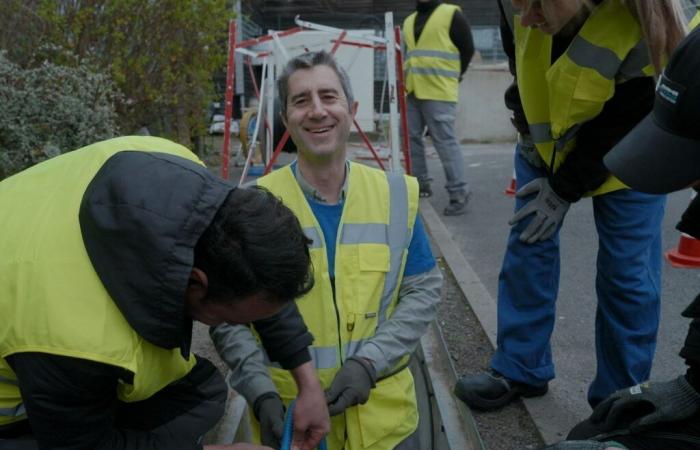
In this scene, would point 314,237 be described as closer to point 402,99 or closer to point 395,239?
point 395,239

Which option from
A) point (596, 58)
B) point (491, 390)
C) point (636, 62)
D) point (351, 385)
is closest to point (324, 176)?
point (351, 385)

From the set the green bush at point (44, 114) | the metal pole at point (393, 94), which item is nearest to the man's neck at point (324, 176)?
the green bush at point (44, 114)

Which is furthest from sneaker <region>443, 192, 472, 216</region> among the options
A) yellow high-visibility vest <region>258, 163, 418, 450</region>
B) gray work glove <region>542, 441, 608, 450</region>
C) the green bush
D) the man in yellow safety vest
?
the man in yellow safety vest

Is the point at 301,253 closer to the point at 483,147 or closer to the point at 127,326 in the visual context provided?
the point at 127,326

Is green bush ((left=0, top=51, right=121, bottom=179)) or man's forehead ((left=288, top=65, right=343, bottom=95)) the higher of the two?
man's forehead ((left=288, top=65, right=343, bottom=95))

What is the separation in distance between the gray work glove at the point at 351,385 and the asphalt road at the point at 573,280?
1.05m

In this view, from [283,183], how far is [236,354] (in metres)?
0.57

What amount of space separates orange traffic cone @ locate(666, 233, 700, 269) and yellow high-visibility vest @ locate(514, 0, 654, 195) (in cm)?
A: 255

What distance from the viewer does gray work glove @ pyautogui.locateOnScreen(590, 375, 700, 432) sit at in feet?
5.78

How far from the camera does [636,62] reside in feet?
7.45

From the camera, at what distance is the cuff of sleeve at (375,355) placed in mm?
2096

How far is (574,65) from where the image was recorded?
7.45 feet

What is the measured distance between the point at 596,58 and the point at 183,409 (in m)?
1.66

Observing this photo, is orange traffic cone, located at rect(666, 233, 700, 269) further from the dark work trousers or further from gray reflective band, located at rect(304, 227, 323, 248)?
the dark work trousers
